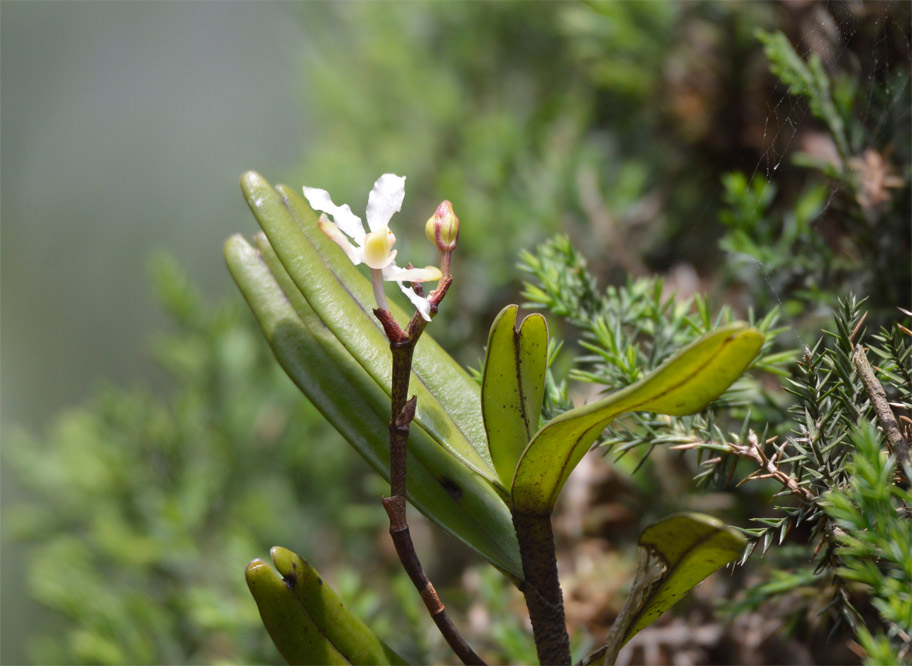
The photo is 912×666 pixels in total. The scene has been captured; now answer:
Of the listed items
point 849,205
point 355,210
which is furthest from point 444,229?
point 355,210

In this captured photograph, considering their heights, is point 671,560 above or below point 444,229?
below

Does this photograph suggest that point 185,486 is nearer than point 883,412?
No

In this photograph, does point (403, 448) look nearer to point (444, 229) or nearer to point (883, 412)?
point (444, 229)

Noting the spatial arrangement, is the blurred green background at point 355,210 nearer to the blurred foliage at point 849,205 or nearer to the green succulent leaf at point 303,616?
the blurred foliage at point 849,205

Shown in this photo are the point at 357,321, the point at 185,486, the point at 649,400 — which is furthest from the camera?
the point at 185,486

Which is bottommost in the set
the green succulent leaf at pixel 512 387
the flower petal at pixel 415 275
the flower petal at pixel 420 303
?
the green succulent leaf at pixel 512 387

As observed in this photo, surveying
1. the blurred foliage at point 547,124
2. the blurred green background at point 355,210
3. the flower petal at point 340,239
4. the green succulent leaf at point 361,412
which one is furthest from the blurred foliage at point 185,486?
the flower petal at point 340,239

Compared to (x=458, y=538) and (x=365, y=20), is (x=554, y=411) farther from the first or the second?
→ (x=365, y=20)
